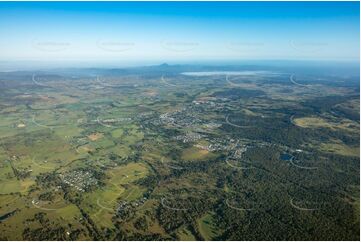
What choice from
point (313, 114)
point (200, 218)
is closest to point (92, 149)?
point (200, 218)

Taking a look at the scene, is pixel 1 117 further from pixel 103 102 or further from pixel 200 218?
pixel 200 218

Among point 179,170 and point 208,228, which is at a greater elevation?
point 208,228

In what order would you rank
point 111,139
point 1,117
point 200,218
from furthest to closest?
point 1,117, point 111,139, point 200,218

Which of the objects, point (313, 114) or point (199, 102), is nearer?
point (313, 114)

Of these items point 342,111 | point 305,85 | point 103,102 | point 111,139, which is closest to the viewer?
point 111,139

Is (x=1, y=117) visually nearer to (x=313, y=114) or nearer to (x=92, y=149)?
(x=92, y=149)

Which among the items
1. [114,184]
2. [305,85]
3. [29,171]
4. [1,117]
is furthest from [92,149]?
[305,85]

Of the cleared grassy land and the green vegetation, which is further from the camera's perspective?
the green vegetation

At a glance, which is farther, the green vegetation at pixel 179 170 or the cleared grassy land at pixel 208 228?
the green vegetation at pixel 179 170

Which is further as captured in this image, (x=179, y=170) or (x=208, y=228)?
(x=179, y=170)
